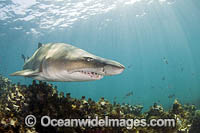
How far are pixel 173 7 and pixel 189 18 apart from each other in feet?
56.0

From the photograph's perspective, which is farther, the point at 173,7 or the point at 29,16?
the point at 173,7

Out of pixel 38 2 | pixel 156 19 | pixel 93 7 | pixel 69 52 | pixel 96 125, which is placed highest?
pixel 156 19

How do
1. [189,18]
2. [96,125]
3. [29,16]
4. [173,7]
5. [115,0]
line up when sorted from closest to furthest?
[96,125], [29,16], [115,0], [173,7], [189,18]

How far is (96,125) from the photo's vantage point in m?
2.97

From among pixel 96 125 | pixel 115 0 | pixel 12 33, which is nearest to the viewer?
pixel 96 125

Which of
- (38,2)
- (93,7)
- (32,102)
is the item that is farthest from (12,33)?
(32,102)

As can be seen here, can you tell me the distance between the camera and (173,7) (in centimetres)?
3900

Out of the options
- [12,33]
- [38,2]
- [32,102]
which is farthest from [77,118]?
[12,33]

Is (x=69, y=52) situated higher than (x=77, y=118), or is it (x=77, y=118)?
(x=69, y=52)

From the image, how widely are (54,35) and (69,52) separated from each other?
3817cm

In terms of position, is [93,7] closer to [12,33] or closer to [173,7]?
[12,33]

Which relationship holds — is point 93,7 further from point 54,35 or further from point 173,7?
point 173,7

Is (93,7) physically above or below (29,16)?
above

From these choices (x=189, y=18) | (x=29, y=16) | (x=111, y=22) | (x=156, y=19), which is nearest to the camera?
(x=29, y=16)
